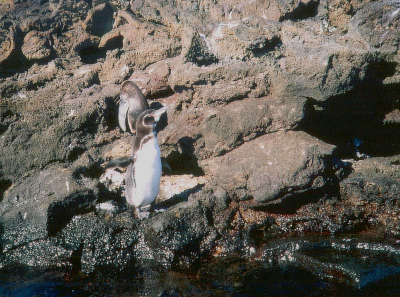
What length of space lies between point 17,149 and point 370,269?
435 cm

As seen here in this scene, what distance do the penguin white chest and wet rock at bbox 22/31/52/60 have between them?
292 centimetres

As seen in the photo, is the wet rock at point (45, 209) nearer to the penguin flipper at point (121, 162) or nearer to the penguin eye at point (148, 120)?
the penguin flipper at point (121, 162)

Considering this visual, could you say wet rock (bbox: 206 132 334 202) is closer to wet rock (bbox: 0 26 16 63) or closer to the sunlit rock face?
the sunlit rock face

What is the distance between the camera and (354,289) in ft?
10.8

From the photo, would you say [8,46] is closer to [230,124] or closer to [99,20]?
[99,20]

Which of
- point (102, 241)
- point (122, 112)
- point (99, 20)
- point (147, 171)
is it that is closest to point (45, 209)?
point (102, 241)

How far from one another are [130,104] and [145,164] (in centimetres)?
113

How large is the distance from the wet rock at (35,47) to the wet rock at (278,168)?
3.69 meters

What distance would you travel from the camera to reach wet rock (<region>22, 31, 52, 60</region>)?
5996 mm

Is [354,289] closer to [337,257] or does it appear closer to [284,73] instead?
[337,257]

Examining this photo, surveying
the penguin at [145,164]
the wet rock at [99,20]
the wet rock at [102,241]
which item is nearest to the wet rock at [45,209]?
the wet rock at [102,241]

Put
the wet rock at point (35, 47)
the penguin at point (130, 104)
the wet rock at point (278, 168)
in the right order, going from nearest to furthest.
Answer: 1. the wet rock at point (278, 168)
2. the penguin at point (130, 104)
3. the wet rock at point (35, 47)

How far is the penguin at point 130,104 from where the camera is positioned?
507 centimetres

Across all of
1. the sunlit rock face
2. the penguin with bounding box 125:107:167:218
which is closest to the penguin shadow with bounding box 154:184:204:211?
the sunlit rock face
